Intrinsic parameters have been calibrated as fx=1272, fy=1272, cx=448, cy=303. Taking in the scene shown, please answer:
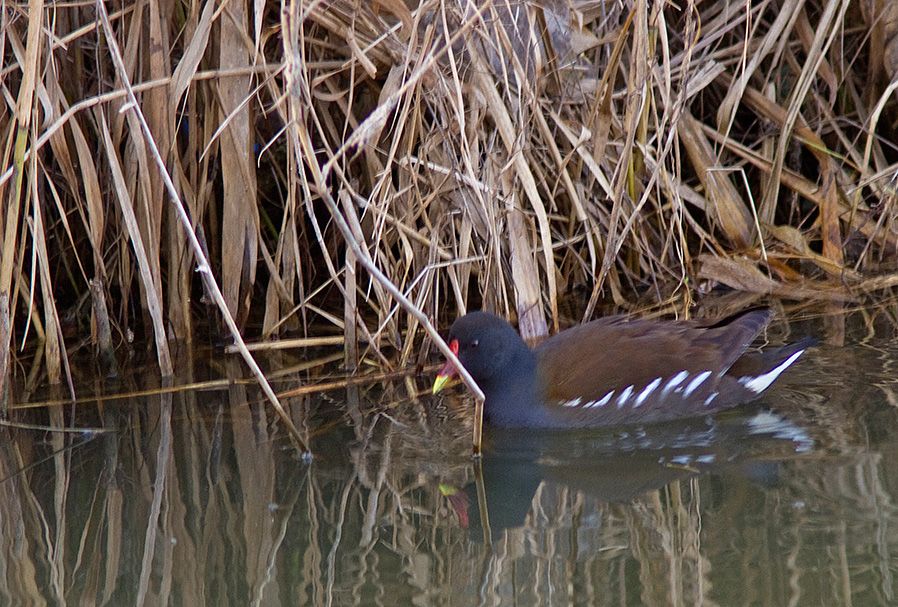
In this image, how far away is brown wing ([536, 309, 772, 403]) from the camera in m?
3.66

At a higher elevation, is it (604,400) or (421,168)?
(421,168)

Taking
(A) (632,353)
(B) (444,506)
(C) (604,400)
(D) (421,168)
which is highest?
(D) (421,168)

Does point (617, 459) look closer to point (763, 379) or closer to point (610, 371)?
point (610, 371)

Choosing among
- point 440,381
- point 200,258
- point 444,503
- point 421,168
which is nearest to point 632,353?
point 440,381

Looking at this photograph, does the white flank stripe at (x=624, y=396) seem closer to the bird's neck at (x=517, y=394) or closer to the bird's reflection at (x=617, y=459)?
the bird's reflection at (x=617, y=459)

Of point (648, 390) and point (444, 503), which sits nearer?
point (444, 503)

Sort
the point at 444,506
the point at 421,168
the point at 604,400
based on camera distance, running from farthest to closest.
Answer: the point at 421,168 → the point at 604,400 → the point at 444,506

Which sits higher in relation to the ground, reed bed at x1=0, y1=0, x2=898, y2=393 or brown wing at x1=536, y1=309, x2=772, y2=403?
reed bed at x1=0, y1=0, x2=898, y2=393

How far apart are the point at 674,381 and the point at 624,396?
155 millimetres

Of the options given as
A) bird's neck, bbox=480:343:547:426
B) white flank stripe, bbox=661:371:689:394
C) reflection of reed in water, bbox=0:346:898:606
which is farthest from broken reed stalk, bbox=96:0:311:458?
white flank stripe, bbox=661:371:689:394

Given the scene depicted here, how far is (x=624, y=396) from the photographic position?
3.66m

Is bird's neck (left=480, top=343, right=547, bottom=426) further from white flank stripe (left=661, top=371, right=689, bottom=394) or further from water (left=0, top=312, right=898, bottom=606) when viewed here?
white flank stripe (left=661, top=371, right=689, bottom=394)

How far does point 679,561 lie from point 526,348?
1.14m

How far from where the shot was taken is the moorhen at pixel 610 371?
144 inches
